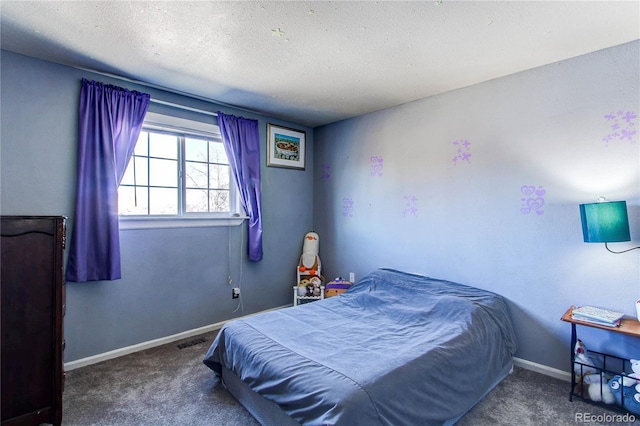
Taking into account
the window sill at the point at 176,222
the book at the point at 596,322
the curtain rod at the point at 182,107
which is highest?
the curtain rod at the point at 182,107

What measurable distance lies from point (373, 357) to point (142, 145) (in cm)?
266

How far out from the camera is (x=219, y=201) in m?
3.47

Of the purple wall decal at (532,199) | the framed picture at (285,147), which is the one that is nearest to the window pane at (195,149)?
the framed picture at (285,147)

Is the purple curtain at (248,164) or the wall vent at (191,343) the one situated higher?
the purple curtain at (248,164)

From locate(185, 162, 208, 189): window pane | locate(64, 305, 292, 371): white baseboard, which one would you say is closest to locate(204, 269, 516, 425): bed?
locate(64, 305, 292, 371): white baseboard

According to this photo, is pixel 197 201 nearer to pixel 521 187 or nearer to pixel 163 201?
pixel 163 201

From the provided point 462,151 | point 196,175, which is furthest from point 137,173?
point 462,151

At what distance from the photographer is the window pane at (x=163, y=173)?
300 centimetres

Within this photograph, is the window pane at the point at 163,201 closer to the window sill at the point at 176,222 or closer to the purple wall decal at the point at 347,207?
the window sill at the point at 176,222

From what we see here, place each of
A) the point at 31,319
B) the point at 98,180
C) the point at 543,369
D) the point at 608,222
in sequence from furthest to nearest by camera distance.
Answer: the point at 98,180 < the point at 543,369 < the point at 608,222 < the point at 31,319

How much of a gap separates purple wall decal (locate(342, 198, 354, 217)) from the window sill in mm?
1179

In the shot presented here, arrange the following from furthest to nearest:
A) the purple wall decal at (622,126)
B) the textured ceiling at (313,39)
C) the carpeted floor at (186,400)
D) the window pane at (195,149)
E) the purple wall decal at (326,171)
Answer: the purple wall decal at (326,171) < the window pane at (195,149) < the purple wall decal at (622,126) < the carpeted floor at (186,400) < the textured ceiling at (313,39)

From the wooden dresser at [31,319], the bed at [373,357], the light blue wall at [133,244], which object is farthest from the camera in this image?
the light blue wall at [133,244]

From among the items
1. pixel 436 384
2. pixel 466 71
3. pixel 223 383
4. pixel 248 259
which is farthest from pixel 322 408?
pixel 466 71
